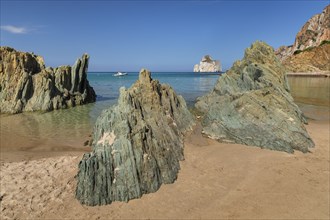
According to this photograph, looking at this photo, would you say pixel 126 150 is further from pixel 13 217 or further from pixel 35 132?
pixel 35 132

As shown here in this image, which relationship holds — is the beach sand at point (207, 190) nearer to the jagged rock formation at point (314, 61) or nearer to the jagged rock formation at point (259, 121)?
the jagged rock formation at point (259, 121)

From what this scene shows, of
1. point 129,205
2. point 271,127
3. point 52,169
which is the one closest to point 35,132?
point 52,169

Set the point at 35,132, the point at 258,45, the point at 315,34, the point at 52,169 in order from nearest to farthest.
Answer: the point at 52,169 → the point at 35,132 → the point at 258,45 → the point at 315,34

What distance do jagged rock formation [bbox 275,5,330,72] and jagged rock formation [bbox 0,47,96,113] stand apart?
122981 millimetres

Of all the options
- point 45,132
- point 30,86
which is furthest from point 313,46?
point 45,132

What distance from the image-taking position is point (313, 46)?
6457 inches

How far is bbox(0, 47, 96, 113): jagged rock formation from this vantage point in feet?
119

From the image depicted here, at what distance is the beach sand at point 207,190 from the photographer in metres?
9.72

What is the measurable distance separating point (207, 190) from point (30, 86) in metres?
34.7

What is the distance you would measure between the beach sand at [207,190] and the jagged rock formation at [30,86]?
23163 mm

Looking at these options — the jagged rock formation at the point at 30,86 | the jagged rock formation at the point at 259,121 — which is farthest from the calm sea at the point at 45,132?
the jagged rock formation at the point at 259,121

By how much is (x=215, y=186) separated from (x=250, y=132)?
264 inches

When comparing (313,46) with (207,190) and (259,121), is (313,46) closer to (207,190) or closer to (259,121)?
(259,121)

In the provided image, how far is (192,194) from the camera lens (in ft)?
35.8
